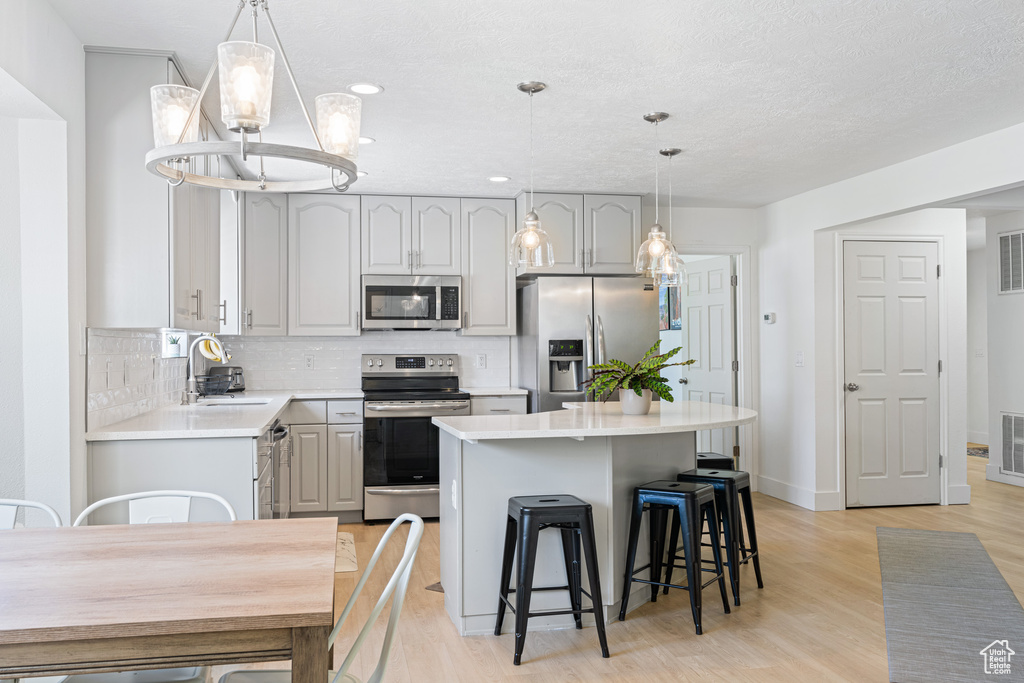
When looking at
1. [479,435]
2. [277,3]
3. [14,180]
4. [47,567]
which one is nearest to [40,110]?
[14,180]

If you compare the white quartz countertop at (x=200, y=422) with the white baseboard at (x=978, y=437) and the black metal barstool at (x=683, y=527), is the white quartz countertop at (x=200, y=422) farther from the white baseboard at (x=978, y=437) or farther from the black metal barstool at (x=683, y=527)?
Answer: the white baseboard at (x=978, y=437)

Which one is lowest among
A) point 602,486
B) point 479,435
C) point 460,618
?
point 460,618

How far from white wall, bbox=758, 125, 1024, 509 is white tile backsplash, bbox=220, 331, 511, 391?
7.13 feet

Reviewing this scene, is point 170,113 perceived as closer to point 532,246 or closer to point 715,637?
point 532,246

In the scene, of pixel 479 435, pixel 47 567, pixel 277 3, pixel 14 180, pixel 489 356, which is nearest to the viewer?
pixel 47 567

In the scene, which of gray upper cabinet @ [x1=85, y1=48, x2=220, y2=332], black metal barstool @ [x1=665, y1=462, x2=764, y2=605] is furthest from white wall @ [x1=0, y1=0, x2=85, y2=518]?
black metal barstool @ [x1=665, y1=462, x2=764, y2=605]

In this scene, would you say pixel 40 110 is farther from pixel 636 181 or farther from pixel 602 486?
pixel 636 181

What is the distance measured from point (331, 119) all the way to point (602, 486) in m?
2.08

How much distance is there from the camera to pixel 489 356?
20.0 ft

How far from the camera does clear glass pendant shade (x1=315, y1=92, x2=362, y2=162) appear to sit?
6.07ft

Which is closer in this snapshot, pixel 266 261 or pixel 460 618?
pixel 460 618

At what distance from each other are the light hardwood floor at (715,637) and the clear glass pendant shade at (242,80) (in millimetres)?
2097

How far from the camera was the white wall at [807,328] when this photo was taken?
A: 16.0ft

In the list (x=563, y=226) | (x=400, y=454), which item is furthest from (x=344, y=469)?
(x=563, y=226)
